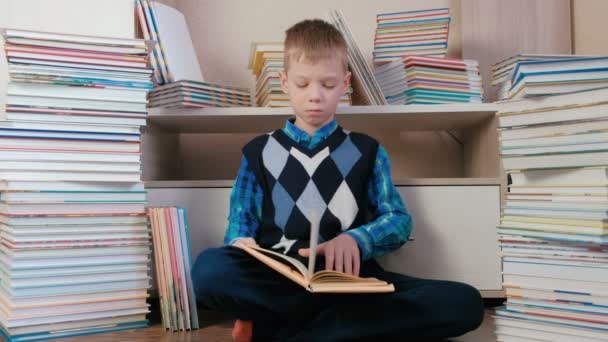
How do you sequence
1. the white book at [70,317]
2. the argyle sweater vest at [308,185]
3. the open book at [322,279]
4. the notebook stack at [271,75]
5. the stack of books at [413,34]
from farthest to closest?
1. the stack of books at [413,34]
2. the notebook stack at [271,75]
3. the argyle sweater vest at [308,185]
4. the white book at [70,317]
5. the open book at [322,279]

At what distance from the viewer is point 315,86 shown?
1.28 metres

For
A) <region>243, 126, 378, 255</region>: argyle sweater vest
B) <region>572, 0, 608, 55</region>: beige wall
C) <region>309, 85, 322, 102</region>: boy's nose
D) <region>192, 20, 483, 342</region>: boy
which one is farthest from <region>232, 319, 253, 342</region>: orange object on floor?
<region>572, 0, 608, 55</region>: beige wall

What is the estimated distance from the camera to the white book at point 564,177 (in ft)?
3.00

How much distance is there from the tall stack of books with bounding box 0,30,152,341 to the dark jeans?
24 centimetres

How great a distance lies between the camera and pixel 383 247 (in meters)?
1.30

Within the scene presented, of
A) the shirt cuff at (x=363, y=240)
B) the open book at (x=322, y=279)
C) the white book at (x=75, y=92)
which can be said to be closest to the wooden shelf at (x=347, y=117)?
the white book at (x=75, y=92)

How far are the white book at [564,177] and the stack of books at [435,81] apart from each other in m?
0.67

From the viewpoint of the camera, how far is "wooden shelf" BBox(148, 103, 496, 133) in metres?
1.58

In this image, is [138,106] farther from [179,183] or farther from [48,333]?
[48,333]

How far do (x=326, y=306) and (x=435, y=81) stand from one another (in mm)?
850

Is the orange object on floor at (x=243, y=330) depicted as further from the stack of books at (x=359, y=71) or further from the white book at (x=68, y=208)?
the stack of books at (x=359, y=71)

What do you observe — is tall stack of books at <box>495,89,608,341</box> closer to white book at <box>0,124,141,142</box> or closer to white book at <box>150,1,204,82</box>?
white book at <box>0,124,141,142</box>

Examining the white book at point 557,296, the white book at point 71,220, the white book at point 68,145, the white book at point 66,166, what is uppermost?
the white book at point 68,145

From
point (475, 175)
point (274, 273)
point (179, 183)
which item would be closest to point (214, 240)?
point (179, 183)
